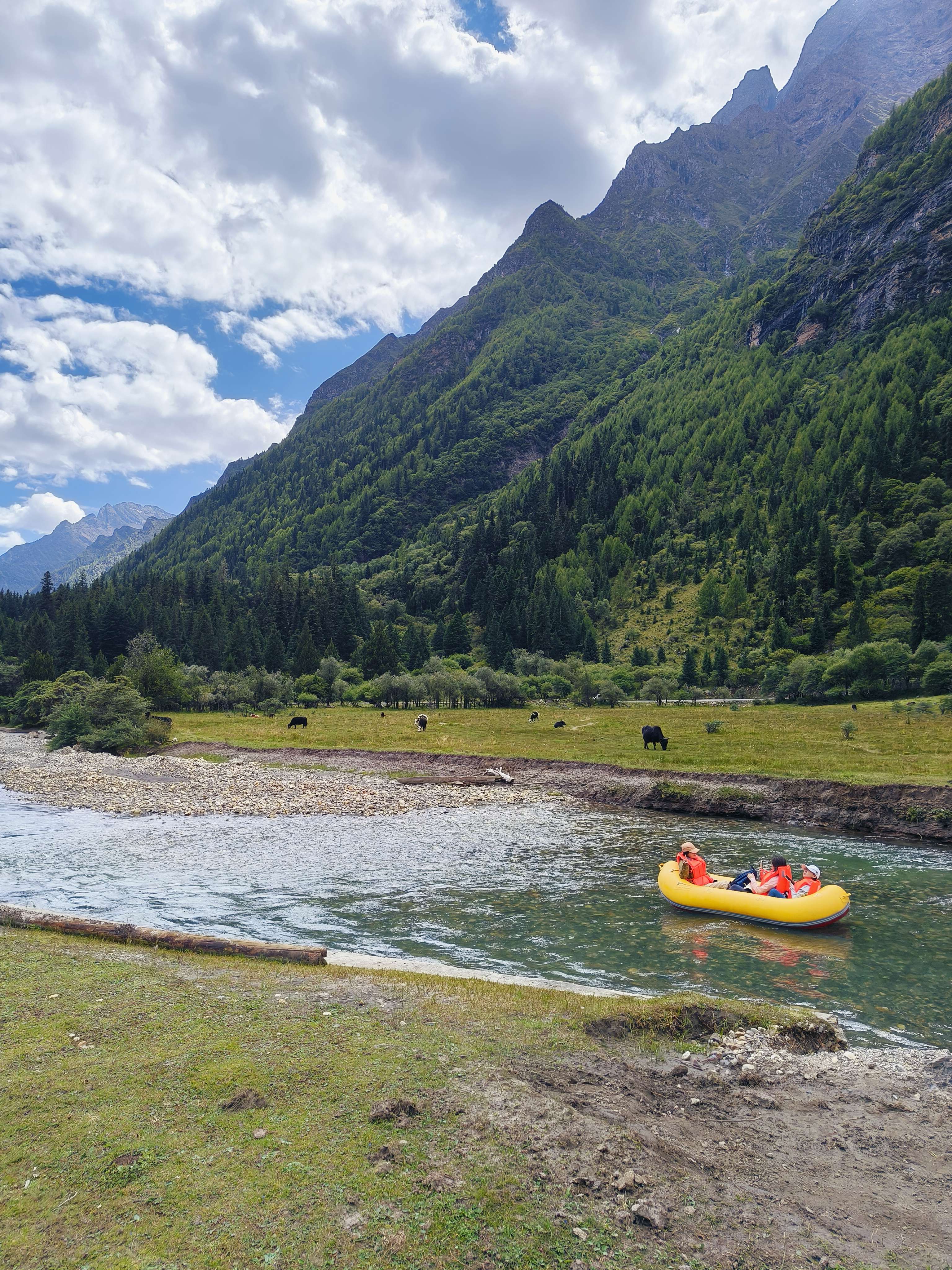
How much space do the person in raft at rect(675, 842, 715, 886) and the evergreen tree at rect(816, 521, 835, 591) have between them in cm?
11199

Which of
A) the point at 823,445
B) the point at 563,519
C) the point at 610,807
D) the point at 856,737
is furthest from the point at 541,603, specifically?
the point at 610,807

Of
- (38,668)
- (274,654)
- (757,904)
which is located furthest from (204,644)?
(757,904)

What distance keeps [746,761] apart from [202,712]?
8251 cm

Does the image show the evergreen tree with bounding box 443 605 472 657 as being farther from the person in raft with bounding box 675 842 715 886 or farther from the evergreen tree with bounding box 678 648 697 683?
the person in raft with bounding box 675 842 715 886

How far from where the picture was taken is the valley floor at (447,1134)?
613 cm

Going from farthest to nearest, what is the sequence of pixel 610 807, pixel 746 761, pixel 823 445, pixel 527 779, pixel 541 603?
pixel 823 445 → pixel 541 603 → pixel 527 779 → pixel 746 761 → pixel 610 807

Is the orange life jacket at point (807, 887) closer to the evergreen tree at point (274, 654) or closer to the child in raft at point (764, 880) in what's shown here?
the child in raft at point (764, 880)

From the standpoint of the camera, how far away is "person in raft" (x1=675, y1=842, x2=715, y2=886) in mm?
20875

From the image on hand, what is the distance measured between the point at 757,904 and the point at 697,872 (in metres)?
1.98

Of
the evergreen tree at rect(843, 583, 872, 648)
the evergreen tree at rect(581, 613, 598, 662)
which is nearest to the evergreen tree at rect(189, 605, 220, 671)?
the evergreen tree at rect(581, 613, 598, 662)

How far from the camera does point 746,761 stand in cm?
4162

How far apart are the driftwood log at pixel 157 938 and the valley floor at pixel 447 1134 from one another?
2204mm

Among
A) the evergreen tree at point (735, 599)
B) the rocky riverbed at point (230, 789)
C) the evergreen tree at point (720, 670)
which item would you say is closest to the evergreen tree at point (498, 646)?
the evergreen tree at point (720, 670)

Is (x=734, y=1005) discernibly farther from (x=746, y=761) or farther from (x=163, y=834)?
(x=746, y=761)
